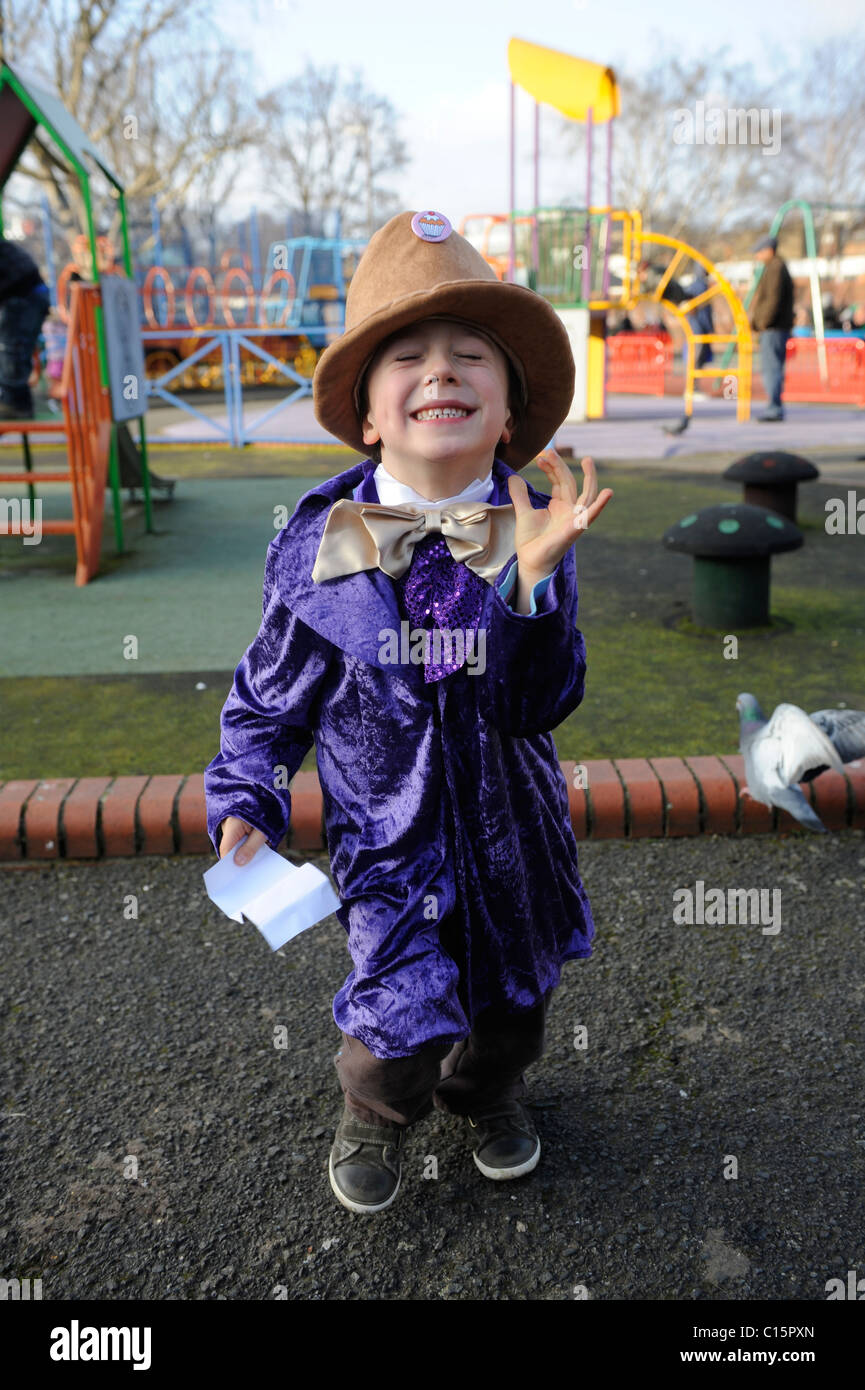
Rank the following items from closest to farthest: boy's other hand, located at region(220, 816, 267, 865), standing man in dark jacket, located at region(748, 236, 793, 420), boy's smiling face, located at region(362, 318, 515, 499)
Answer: boy's smiling face, located at region(362, 318, 515, 499) → boy's other hand, located at region(220, 816, 267, 865) → standing man in dark jacket, located at region(748, 236, 793, 420)

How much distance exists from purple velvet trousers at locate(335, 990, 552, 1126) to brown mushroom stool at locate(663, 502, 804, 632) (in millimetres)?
2802

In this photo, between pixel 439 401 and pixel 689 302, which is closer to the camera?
pixel 439 401

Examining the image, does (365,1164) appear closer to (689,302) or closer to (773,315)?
(773,315)

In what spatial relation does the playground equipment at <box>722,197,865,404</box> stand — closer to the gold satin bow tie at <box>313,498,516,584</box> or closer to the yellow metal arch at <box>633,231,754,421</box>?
the yellow metal arch at <box>633,231,754,421</box>

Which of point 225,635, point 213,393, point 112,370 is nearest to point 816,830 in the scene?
point 225,635

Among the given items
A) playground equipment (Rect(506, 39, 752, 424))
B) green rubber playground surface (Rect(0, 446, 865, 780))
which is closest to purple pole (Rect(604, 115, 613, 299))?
playground equipment (Rect(506, 39, 752, 424))

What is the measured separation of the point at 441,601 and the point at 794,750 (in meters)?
1.63

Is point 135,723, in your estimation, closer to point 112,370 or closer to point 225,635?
point 225,635

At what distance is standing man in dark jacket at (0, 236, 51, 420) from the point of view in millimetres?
7004

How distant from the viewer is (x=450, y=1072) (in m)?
2.14

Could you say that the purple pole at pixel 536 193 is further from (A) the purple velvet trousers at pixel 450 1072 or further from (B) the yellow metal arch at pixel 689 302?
(A) the purple velvet trousers at pixel 450 1072

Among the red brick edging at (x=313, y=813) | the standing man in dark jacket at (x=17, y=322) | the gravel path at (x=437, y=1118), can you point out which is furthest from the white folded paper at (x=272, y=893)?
the standing man in dark jacket at (x=17, y=322)

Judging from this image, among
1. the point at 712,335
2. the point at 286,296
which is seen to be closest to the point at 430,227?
the point at 712,335

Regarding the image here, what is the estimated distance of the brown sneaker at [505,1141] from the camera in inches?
78.6
